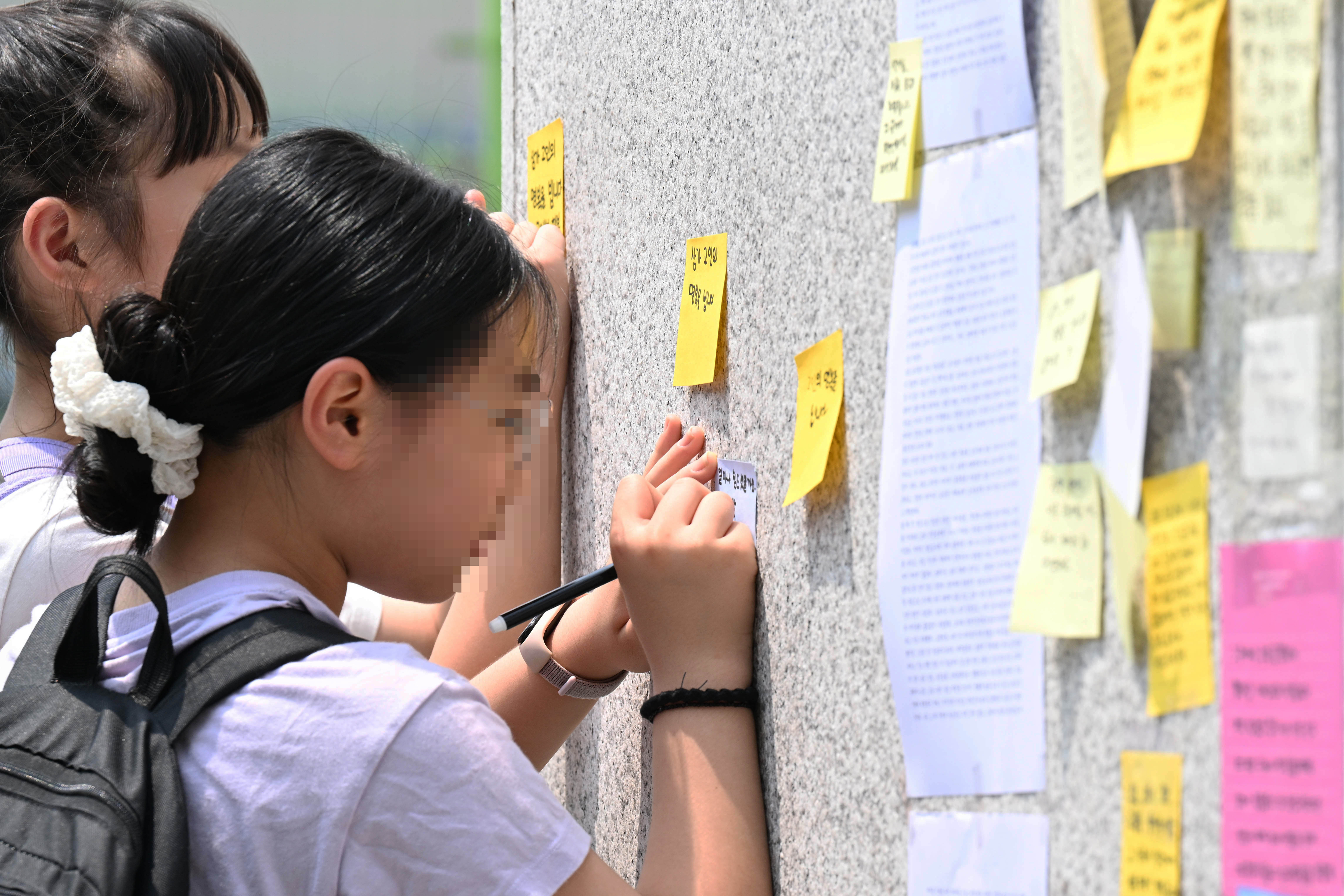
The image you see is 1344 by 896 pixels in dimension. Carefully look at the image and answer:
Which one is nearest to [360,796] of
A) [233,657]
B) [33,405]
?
[233,657]

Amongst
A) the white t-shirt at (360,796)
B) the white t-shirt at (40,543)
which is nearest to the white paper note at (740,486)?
the white t-shirt at (360,796)

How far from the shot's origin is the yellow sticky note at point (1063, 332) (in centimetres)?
49

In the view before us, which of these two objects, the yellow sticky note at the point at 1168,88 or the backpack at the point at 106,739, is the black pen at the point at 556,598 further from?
the yellow sticky note at the point at 1168,88

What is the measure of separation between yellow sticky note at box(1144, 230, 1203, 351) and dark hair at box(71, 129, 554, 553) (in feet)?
1.46

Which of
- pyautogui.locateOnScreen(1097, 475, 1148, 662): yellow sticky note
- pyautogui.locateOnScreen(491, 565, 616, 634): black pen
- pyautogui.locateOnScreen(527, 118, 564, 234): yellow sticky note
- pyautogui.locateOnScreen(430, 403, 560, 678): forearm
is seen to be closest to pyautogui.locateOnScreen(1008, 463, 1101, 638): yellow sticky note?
pyautogui.locateOnScreen(1097, 475, 1148, 662): yellow sticky note

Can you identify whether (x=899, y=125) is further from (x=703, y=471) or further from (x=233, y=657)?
(x=233, y=657)

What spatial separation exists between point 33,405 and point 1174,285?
96 cm

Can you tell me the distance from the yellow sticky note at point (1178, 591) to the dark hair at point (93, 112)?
34.8 inches

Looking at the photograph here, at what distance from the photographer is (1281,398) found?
0.41 meters

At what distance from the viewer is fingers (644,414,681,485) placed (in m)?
0.87

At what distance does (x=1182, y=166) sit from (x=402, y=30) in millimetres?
3269

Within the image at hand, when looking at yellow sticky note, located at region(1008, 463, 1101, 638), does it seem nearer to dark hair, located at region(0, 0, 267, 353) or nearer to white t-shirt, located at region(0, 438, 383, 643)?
white t-shirt, located at region(0, 438, 383, 643)

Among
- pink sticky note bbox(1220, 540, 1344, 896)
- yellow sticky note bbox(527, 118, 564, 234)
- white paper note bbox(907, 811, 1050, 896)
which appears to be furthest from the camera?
yellow sticky note bbox(527, 118, 564, 234)

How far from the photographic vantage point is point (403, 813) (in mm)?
622
